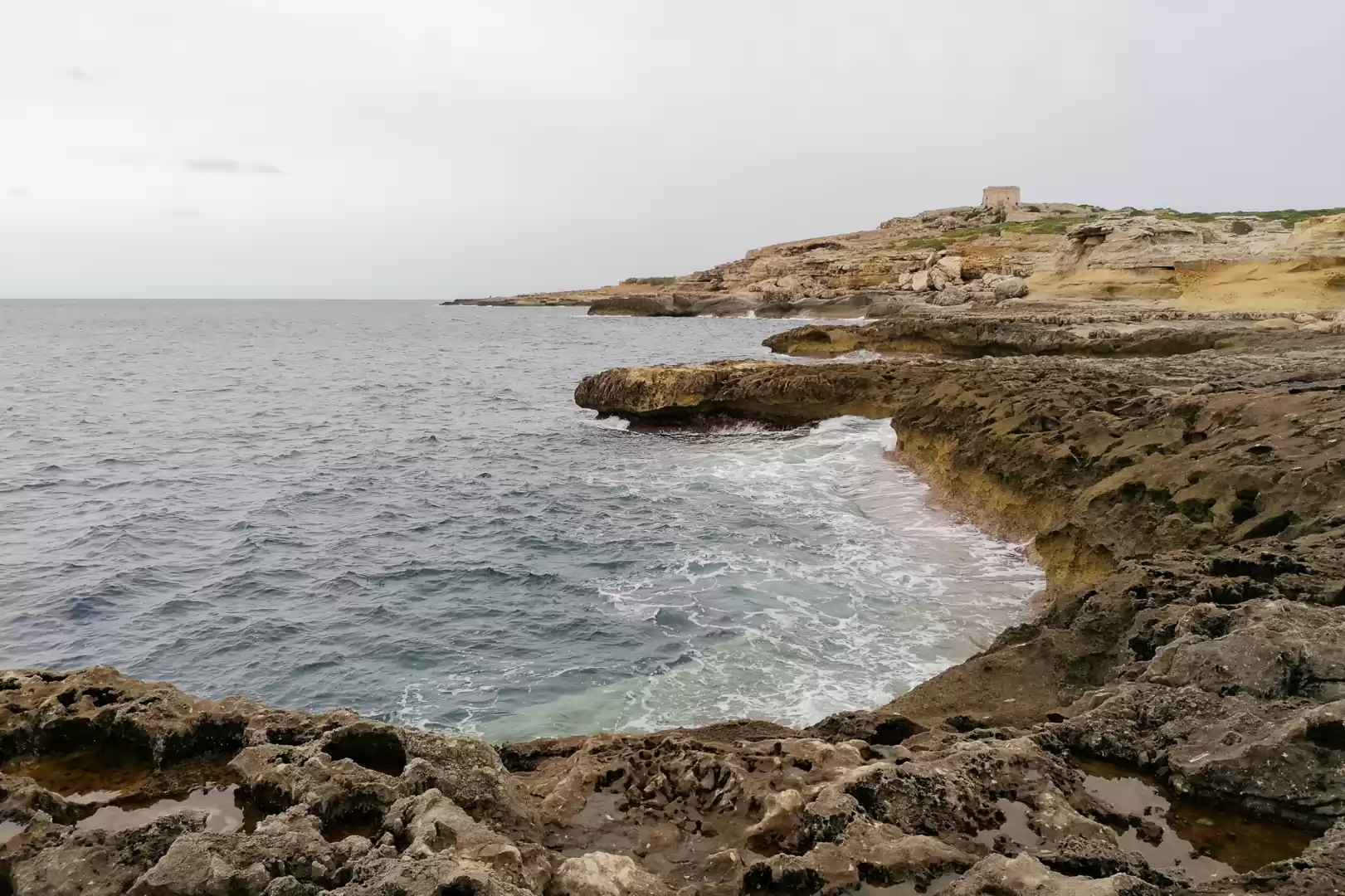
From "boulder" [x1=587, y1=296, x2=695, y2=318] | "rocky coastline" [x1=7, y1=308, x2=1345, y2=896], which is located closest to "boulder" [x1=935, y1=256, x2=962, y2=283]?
"boulder" [x1=587, y1=296, x2=695, y2=318]

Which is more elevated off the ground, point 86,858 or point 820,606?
point 86,858

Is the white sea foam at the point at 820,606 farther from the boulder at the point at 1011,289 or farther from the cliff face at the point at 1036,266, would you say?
the boulder at the point at 1011,289

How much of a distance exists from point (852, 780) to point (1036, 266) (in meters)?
64.5

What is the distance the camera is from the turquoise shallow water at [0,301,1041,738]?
10578mm

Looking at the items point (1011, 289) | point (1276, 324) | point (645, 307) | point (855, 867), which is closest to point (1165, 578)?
point (855, 867)

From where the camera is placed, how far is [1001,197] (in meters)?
122

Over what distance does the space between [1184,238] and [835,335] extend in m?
20.8

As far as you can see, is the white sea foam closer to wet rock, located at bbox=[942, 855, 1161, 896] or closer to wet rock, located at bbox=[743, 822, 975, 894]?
wet rock, located at bbox=[743, 822, 975, 894]

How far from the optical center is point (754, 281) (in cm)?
11312

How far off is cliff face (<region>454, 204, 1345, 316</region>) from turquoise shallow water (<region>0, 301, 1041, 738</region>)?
1000 inches

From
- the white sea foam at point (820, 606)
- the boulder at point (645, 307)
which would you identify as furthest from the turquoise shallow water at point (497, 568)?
the boulder at point (645, 307)

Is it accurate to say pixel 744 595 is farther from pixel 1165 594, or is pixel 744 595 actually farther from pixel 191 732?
pixel 191 732

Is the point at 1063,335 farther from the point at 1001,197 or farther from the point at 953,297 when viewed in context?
the point at 1001,197

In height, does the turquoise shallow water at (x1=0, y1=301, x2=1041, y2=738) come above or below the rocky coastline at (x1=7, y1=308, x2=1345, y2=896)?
below
